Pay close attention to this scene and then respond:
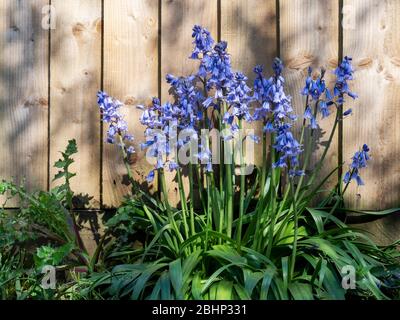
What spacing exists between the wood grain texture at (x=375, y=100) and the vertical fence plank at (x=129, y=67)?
1.03 meters

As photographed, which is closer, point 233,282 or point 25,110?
point 233,282

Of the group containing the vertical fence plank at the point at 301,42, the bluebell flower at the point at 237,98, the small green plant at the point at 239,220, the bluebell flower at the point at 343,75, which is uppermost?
the vertical fence plank at the point at 301,42

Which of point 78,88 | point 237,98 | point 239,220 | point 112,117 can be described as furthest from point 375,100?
point 78,88

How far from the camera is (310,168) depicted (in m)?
3.01

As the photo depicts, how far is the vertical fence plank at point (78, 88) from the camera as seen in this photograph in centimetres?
311

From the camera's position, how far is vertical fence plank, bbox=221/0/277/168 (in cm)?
303

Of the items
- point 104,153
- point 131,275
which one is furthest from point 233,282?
point 104,153

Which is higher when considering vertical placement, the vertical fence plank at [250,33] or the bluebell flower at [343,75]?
the vertical fence plank at [250,33]

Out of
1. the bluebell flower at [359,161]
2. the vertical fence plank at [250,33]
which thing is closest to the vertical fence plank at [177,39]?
the vertical fence plank at [250,33]

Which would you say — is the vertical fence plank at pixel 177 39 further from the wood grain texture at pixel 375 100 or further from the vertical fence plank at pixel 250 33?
the wood grain texture at pixel 375 100

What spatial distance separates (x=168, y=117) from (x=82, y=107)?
0.70 m

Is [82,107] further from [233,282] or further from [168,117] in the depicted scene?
[233,282]

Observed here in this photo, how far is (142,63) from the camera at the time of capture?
3.09 metres

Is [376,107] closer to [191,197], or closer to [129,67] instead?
[191,197]
